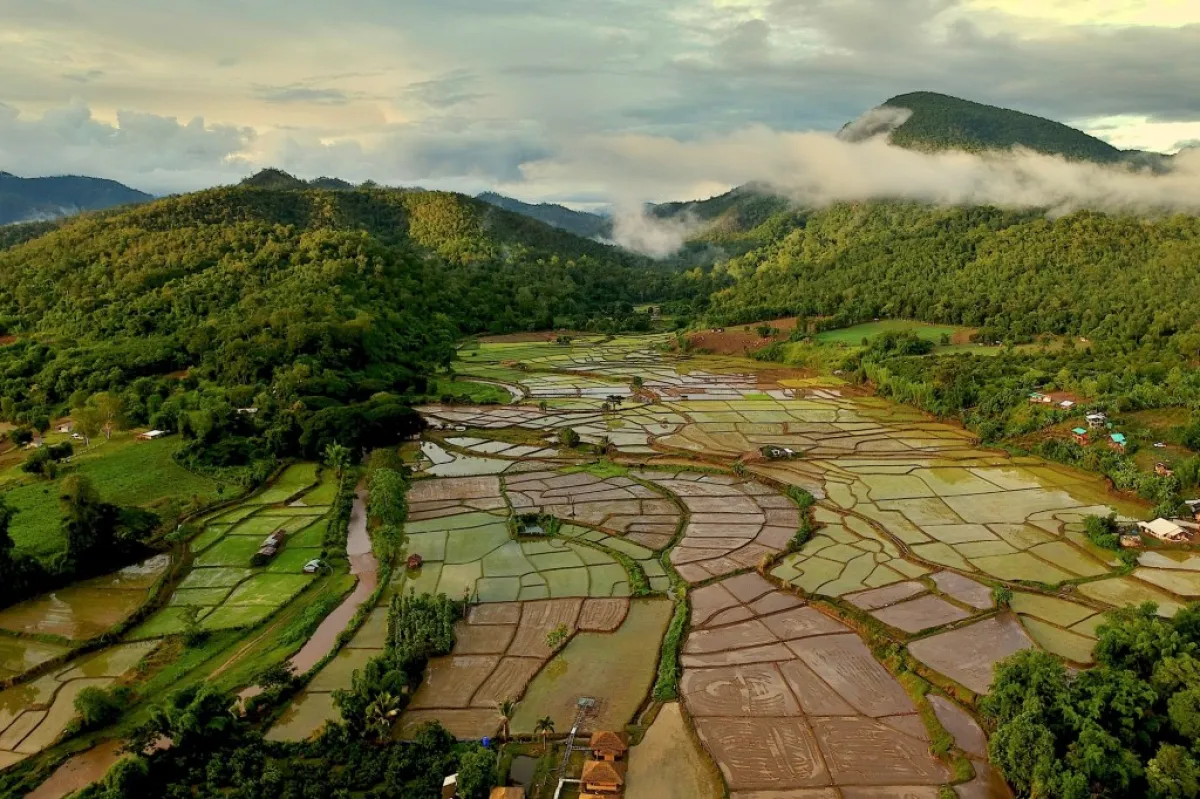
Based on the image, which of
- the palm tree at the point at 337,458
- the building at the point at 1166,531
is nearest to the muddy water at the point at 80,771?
the palm tree at the point at 337,458

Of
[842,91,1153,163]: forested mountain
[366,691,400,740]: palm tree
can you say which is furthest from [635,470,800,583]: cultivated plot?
[842,91,1153,163]: forested mountain

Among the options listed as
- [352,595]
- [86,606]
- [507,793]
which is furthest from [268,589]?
[507,793]

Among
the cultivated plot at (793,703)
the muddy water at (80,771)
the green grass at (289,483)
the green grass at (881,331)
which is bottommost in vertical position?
the cultivated plot at (793,703)

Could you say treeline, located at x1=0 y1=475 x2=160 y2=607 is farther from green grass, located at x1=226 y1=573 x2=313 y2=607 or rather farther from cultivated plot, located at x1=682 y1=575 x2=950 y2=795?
cultivated plot, located at x1=682 y1=575 x2=950 y2=795

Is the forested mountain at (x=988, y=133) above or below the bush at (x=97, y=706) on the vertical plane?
above

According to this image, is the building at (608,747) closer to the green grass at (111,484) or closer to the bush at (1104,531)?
the green grass at (111,484)

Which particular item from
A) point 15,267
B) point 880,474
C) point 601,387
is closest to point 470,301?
point 601,387
